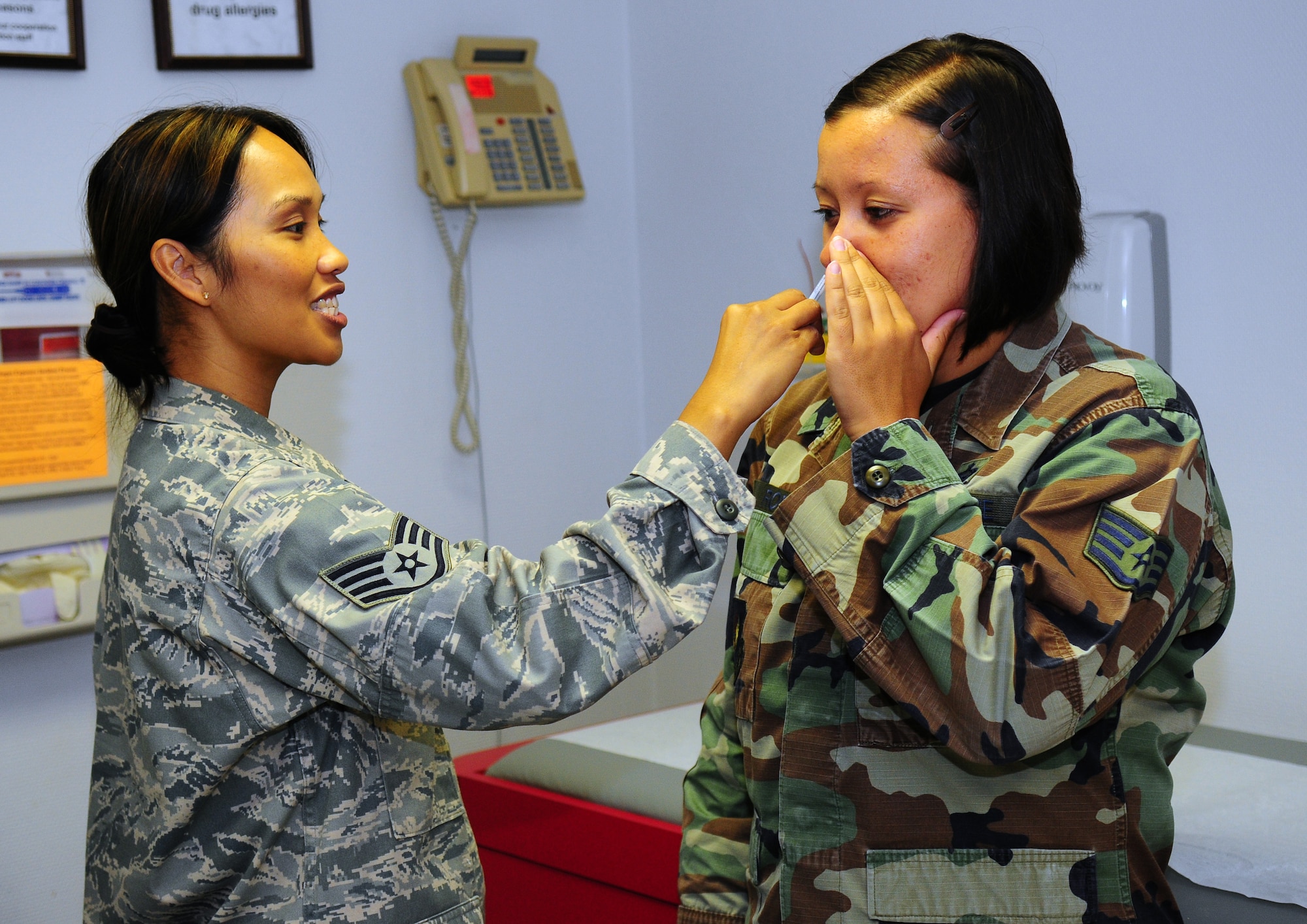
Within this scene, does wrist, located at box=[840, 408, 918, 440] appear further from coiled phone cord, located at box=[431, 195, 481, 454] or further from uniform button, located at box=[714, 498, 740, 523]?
coiled phone cord, located at box=[431, 195, 481, 454]

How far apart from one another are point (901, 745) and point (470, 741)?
1831mm

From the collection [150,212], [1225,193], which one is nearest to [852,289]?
[150,212]

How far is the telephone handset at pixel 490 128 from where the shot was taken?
262 centimetres

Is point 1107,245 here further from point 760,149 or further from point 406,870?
point 406,870

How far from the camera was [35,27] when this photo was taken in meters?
2.14

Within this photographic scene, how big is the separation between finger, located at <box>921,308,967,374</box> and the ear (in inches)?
29.1

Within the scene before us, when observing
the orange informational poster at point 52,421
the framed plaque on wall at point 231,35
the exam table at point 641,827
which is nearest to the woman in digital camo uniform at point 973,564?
the exam table at point 641,827

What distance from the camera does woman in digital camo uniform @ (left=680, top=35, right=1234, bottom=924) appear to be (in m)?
0.95

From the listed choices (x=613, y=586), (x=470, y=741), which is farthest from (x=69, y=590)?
(x=613, y=586)

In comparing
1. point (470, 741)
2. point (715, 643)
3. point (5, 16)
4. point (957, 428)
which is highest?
point (5, 16)

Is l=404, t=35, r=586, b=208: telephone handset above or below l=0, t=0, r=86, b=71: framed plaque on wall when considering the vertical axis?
below

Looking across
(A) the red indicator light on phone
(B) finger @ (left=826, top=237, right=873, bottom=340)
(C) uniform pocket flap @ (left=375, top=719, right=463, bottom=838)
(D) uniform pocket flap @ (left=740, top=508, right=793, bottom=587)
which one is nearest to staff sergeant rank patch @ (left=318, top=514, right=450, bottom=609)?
(C) uniform pocket flap @ (left=375, top=719, right=463, bottom=838)

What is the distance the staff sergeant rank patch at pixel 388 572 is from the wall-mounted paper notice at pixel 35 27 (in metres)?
1.56

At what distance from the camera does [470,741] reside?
9.06ft
